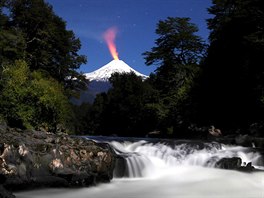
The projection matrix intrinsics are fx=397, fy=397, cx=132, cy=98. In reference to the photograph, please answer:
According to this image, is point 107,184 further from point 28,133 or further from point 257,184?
point 257,184

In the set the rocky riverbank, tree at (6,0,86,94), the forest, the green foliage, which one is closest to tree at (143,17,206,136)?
the forest

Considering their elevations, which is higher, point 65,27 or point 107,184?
point 65,27

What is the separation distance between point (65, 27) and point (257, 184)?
146 feet

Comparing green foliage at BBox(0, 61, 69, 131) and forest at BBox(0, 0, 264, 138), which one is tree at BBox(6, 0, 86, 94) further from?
green foliage at BBox(0, 61, 69, 131)

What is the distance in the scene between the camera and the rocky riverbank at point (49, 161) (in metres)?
15.8

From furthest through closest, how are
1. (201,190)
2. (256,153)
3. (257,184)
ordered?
(256,153) → (257,184) → (201,190)

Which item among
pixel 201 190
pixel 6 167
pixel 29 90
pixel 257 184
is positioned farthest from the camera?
pixel 29 90

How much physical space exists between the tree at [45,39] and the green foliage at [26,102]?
1635 cm

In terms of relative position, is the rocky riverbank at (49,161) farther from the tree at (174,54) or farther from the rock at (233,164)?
the tree at (174,54)

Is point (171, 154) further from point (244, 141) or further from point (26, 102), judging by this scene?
point (26, 102)

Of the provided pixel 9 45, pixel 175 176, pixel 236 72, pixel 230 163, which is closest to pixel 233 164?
pixel 230 163

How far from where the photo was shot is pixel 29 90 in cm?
3294

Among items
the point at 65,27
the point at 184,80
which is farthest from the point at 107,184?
the point at 184,80

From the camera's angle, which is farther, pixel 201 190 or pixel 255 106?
pixel 255 106
